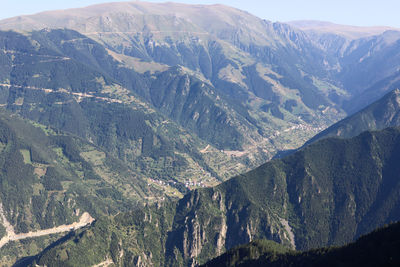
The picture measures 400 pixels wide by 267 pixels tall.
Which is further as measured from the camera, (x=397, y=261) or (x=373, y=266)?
(x=373, y=266)
